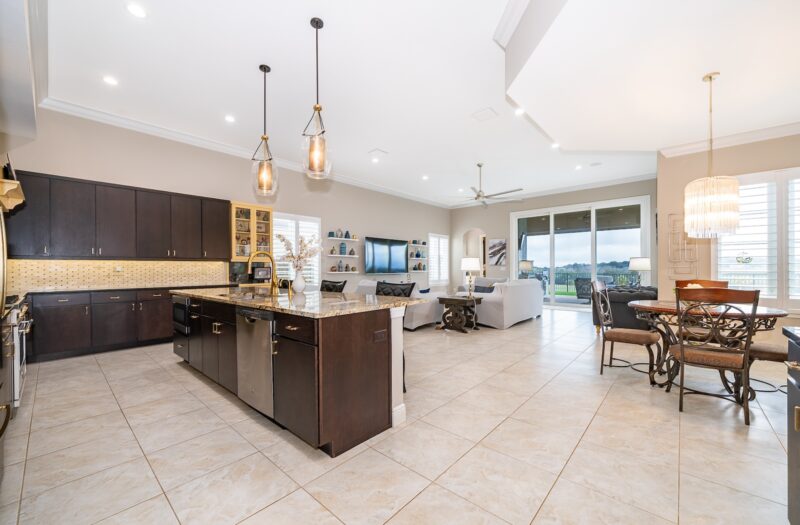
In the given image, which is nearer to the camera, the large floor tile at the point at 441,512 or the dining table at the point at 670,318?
the large floor tile at the point at 441,512

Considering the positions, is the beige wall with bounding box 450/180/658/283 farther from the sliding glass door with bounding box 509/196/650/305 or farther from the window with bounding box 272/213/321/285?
the window with bounding box 272/213/321/285

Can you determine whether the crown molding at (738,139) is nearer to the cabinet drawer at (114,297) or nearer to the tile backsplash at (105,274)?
the tile backsplash at (105,274)

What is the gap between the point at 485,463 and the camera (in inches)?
76.0

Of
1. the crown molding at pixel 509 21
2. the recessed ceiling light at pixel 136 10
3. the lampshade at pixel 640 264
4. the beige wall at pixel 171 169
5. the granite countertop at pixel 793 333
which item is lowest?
the granite countertop at pixel 793 333

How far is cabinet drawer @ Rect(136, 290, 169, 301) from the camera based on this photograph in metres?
4.54

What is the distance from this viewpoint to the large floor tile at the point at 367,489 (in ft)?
5.13

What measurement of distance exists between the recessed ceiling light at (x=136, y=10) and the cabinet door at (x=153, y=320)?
349 cm

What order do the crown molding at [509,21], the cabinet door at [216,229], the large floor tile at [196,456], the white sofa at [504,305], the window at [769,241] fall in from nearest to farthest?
the large floor tile at [196,456]
the crown molding at [509,21]
the window at [769,241]
the cabinet door at [216,229]
the white sofa at [504,305]

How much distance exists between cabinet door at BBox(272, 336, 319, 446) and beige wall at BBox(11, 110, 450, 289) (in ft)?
14.5

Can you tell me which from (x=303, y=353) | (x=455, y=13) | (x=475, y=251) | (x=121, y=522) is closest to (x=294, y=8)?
(x=455, y=13)

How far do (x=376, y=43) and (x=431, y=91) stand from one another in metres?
1.04

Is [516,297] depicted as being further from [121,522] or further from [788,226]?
[121,522]

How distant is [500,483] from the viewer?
5.78 feet

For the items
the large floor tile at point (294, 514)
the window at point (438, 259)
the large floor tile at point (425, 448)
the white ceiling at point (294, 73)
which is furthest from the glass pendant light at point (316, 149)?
the window at point (438, 259)
